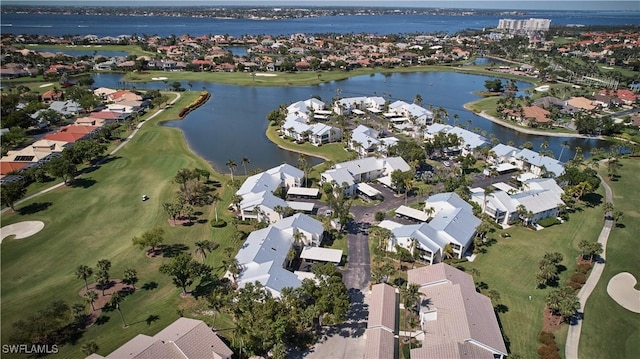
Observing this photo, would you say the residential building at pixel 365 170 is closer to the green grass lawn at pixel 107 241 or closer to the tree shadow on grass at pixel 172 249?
the green grass lawn at pixel 107 241

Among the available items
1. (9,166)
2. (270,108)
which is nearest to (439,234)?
(9,166)

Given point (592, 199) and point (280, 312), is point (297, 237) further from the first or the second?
point (592, 199)

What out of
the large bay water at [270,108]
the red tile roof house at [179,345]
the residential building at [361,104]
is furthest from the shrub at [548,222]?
the residential building at [361,104]

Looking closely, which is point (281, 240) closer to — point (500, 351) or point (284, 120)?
point (500, 351)

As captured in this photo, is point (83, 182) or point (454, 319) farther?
point (83, 182)

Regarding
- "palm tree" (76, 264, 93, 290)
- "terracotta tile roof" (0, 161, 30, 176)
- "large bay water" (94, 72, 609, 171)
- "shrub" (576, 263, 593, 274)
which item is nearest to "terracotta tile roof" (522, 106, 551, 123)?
"large bay water" (94, 72, 609, 171)
